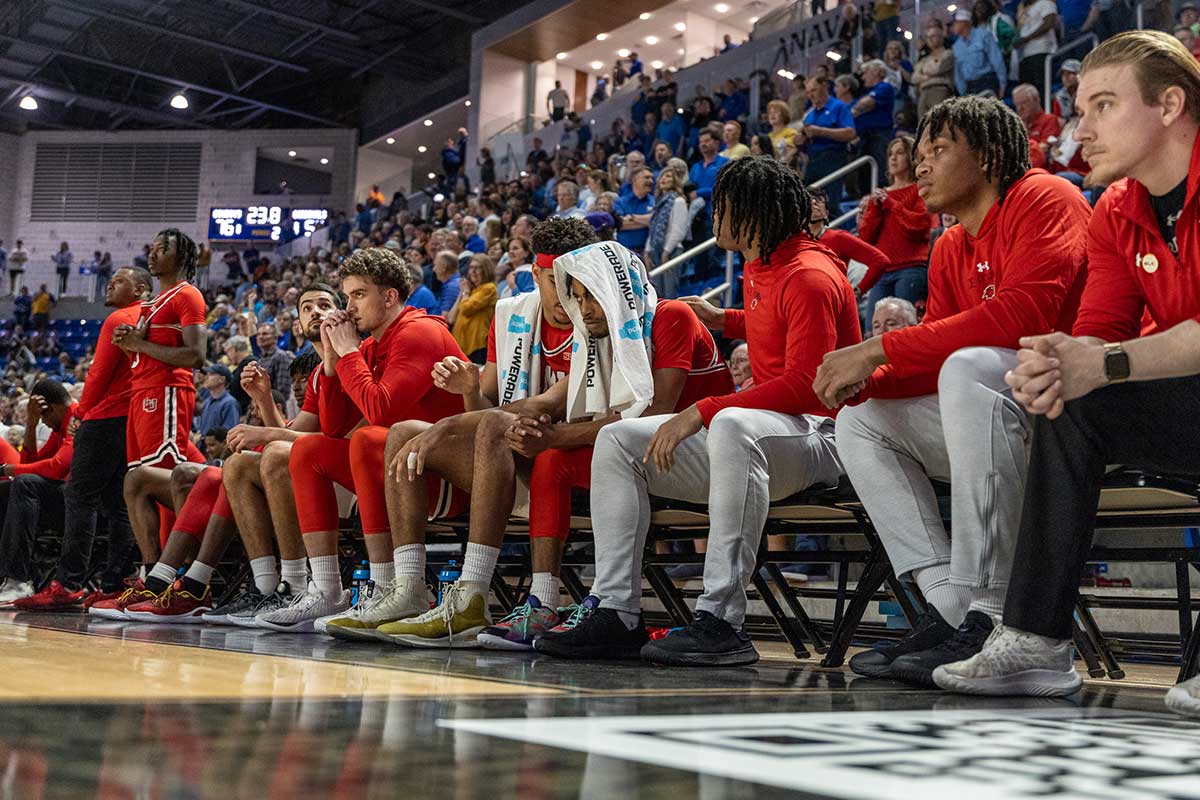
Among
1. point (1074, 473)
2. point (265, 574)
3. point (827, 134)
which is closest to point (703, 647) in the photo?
point (1074, 473)

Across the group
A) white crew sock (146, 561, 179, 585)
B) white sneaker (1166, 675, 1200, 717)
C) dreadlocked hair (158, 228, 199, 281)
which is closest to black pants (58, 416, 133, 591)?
dreadlocked hair (158, 228, 199, 281)

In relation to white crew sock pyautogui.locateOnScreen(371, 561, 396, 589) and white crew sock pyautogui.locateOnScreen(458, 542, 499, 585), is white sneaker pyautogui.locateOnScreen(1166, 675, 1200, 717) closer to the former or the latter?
white crew sock pyautogui.locateOnScreen(458, 542, 499, 585)

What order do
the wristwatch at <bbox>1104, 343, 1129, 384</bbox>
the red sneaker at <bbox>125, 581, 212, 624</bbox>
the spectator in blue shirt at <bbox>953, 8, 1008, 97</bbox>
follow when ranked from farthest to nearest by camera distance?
the spectator in blue shirt at <bbox>953, 8, 1008, 97</bbox> < the red sneaker at <bbox>125, 581, 212, 624</bbox> < the wristwatch at <bbox>1104, 343, 1129, 384</bbox>

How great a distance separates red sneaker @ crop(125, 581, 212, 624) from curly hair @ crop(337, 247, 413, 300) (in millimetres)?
1274

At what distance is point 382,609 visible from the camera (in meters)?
2.87

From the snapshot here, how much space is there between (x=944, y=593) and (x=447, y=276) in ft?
19.8

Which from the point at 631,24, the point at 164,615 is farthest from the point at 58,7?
the point at 164,615

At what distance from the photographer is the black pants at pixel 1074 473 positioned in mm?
1735

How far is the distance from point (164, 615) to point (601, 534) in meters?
2.04

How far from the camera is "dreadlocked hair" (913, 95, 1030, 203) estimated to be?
7.70 feet

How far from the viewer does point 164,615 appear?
3.92 meters

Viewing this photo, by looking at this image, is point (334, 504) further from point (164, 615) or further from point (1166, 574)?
point (1166, 574)

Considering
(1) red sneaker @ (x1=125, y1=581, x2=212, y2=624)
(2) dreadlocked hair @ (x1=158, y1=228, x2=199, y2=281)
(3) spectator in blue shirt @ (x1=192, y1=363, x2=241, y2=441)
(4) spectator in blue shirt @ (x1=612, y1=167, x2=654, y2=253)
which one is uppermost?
(4) spectator in blue shirt @ (x1=612, y1=167, x2=654, y2=253)

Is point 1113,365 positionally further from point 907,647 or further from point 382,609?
point 382,609
